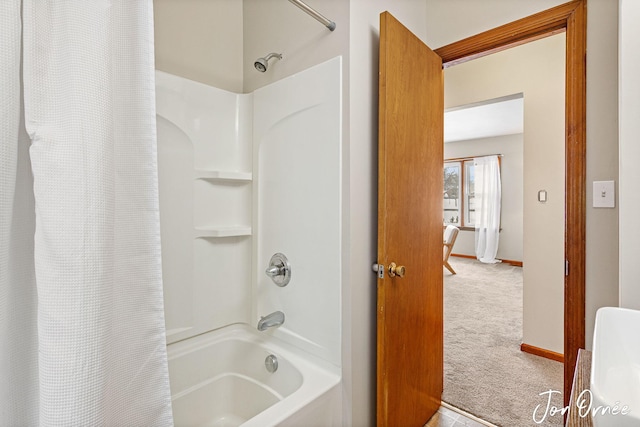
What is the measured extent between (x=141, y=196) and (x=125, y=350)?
363 mm

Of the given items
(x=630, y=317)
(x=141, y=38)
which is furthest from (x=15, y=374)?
(x=630, y=317)

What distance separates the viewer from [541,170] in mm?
2736

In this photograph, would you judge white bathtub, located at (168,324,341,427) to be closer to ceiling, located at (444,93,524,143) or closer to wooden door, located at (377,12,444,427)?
wooden door, located at (377,12,444,427)

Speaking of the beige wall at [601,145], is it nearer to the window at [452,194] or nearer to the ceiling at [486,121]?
the ceiling at [486,121]

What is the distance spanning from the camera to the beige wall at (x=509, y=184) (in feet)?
20.9

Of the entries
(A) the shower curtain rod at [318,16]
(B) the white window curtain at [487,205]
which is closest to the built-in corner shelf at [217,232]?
(A) the shower curtain rod at [318,16]

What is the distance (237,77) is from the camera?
1.92m

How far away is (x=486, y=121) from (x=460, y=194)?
2.27 m

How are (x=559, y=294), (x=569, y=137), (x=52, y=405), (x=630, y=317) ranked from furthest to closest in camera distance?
(x=559, y=294) → (x=569, y=137) → (x=630, y=317) → (x=52, y=405)

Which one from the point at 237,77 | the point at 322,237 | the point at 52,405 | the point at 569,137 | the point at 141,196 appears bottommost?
the point at 52,405

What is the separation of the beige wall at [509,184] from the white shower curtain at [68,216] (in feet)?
23.4

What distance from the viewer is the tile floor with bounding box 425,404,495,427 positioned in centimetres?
181

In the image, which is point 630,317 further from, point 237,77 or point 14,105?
point 237,77

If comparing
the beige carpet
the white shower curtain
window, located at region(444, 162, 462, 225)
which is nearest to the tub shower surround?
the white shower curtain
